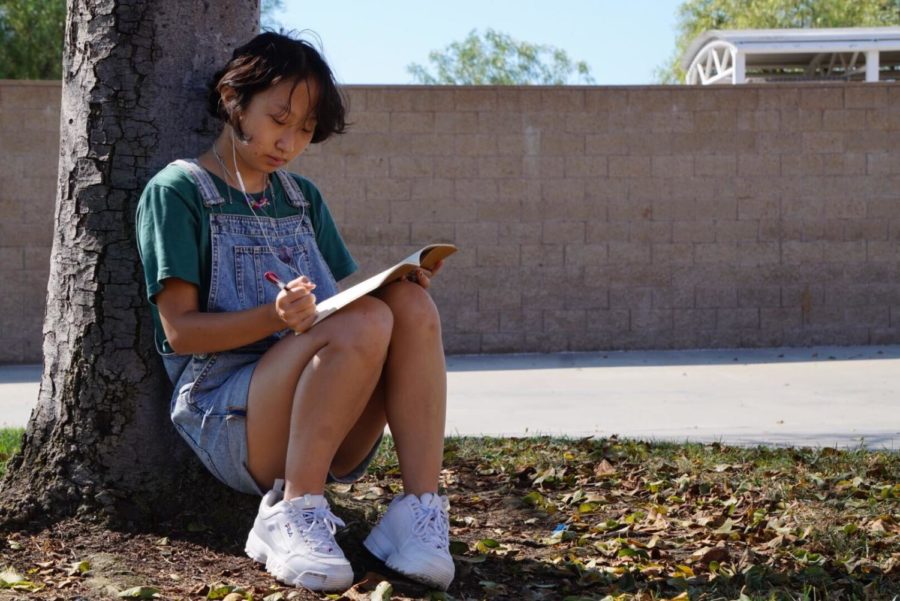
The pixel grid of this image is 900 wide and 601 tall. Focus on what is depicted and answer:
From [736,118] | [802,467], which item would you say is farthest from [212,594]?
[736,118]

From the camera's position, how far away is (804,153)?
1012 cm

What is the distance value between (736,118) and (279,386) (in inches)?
305

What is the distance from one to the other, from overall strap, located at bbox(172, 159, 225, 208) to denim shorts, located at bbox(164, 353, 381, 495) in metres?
0.38

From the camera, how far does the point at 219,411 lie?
10.1 ft

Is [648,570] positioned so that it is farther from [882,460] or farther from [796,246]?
[796,246]

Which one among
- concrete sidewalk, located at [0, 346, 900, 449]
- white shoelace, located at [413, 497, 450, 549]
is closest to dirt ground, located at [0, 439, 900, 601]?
white shoelace, located at [413, 497, 450, 549]

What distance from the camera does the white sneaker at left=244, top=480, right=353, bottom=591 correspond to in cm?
295

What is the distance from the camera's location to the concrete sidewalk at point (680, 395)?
6219 mm

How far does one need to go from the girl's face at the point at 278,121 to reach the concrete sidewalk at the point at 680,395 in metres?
2.92

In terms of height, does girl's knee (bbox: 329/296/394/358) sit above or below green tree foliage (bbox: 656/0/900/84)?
below

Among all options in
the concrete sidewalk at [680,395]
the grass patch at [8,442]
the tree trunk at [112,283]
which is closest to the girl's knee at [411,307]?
the tree trunk at [112,283]

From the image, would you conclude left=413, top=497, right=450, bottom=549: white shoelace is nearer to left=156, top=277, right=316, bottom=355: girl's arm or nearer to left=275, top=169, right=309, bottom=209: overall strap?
left=156, top=277, right=316, bottom=355: girl's arm

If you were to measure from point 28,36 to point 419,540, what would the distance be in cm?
2122

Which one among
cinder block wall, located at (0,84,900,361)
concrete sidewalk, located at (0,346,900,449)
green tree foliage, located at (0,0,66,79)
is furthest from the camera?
green tree foliage, located at (0,0,66,79)
